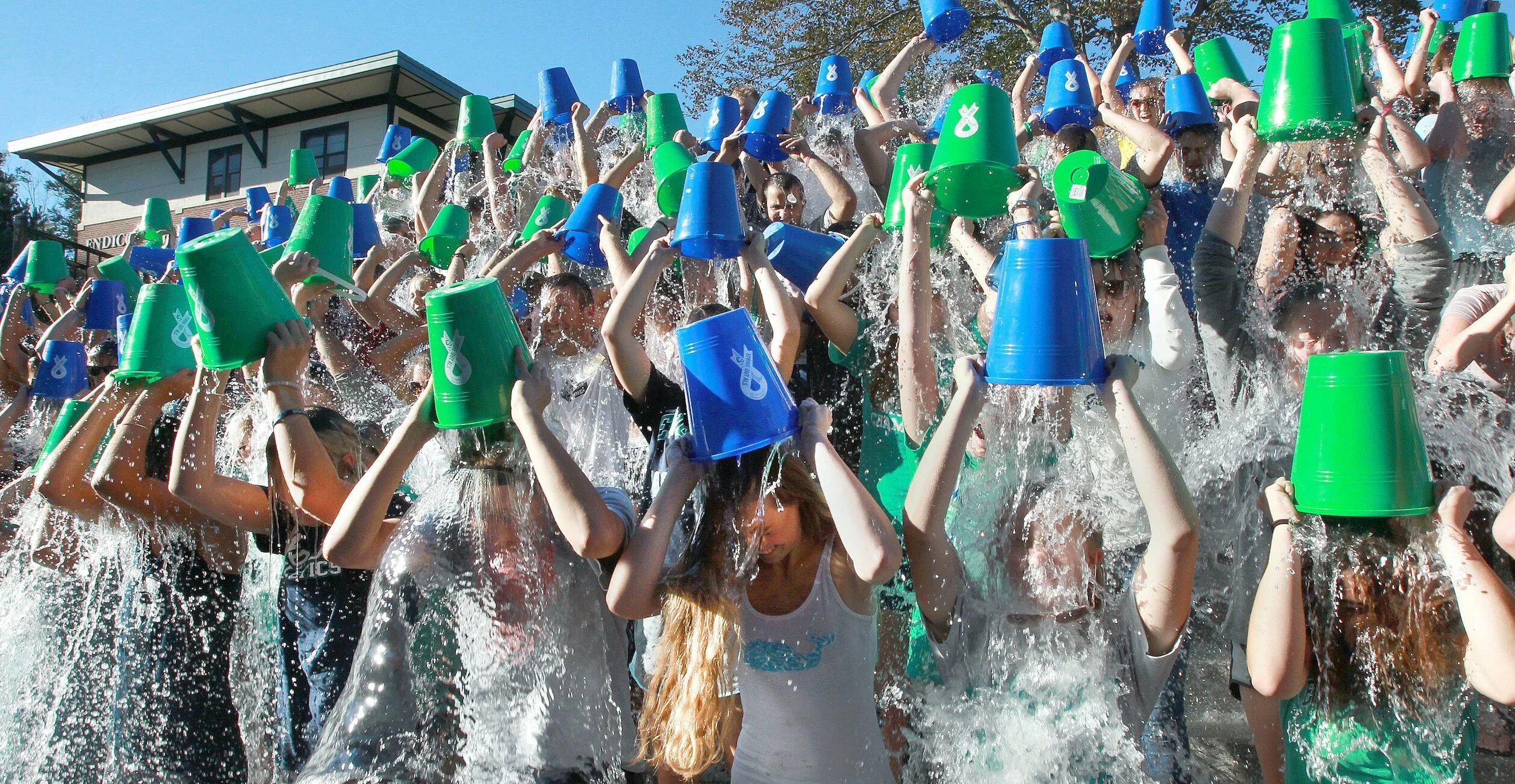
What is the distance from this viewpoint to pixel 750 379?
7.18 feet

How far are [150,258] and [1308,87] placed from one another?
6800 millimetres

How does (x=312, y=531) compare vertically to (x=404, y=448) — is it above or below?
below

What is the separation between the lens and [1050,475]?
248 centimetres

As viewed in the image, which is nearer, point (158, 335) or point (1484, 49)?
point (158, 335)

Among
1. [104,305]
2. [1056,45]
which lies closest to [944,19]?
[1056,45]

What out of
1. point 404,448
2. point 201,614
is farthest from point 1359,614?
point 201,614

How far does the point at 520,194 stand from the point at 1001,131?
4.27 metres

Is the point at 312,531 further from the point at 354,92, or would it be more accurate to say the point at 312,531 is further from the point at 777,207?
the point at 354,92

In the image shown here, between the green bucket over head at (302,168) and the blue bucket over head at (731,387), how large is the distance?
8143 millimetres

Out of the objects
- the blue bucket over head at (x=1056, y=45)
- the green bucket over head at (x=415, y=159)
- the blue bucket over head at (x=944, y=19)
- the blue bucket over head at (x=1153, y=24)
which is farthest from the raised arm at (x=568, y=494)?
the green bucket over head at (x=415, y=159)

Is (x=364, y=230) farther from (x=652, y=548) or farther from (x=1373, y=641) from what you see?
(x=1373, y=641)

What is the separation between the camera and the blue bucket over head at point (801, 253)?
11.5 feet

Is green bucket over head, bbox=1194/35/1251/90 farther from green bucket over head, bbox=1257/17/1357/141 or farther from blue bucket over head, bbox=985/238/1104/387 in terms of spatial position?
blue bucket over head, bbox=985/238/1104/387

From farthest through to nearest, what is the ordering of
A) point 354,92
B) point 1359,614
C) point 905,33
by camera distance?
point 354,92 → point 905,33 → point 1359,614
